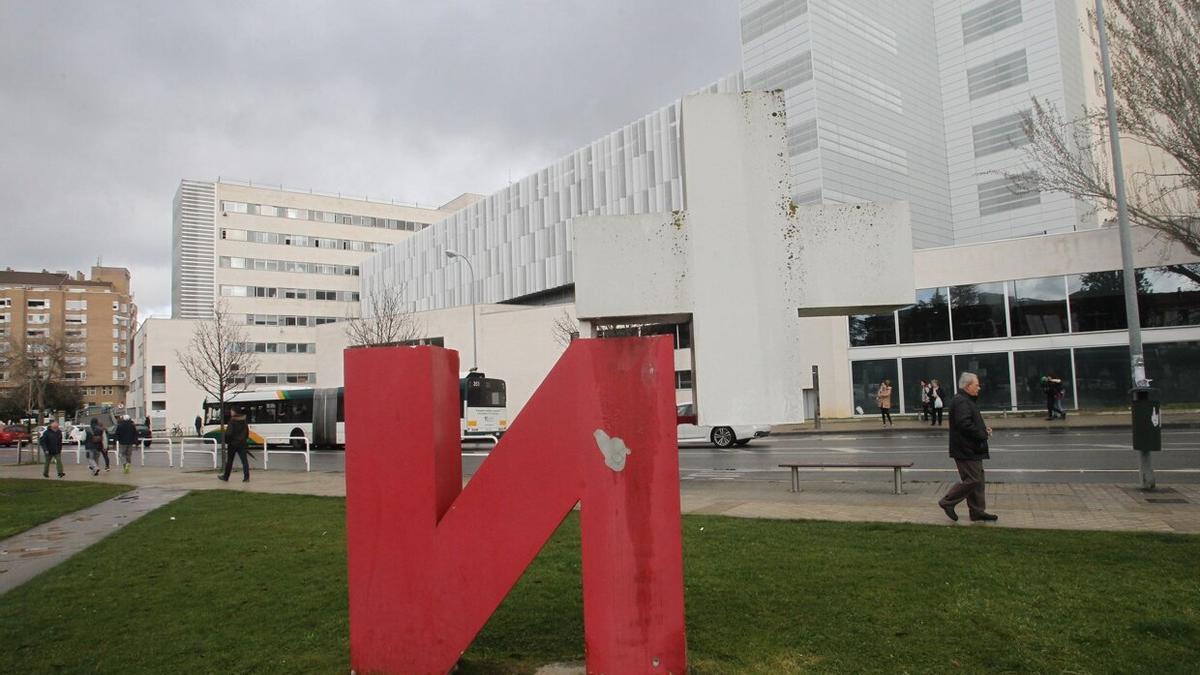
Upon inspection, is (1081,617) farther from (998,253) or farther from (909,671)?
(998,253)

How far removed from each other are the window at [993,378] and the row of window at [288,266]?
2559 inches

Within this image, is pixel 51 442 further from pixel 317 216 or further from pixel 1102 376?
pixel 317 216

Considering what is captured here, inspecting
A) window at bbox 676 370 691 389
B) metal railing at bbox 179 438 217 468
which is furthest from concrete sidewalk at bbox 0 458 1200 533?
window at bbox 676 370 691 389

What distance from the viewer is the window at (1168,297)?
2938cm

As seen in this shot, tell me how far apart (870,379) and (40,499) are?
3138cm

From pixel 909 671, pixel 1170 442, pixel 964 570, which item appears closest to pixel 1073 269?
pixel 1170 442

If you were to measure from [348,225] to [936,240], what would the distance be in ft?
193

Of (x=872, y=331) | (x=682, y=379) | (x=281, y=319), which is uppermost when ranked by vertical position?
(x=281, y=319)

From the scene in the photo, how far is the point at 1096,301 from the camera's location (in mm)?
31031

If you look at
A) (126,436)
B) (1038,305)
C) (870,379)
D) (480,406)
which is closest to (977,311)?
(1038,305)

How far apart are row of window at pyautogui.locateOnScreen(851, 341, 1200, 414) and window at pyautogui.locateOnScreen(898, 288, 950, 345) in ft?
3.09

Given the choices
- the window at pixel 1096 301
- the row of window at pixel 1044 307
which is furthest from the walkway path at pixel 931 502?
the window at pixel 1096 301

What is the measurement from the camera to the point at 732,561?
688 centimetres

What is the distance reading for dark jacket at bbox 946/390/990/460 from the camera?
877 centimetres
